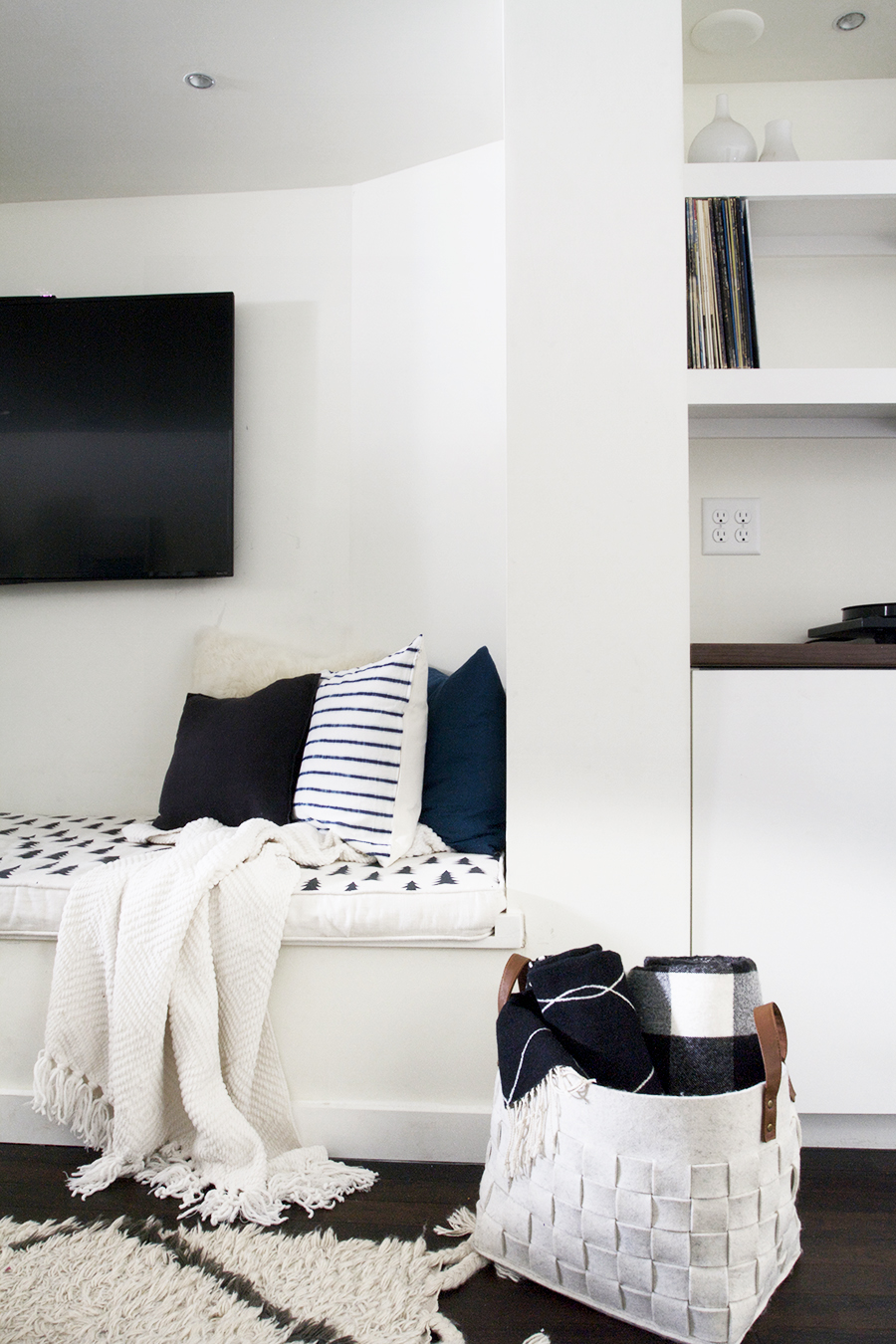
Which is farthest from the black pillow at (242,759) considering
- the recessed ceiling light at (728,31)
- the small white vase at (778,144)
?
the recessed ceiling light at (728,31)

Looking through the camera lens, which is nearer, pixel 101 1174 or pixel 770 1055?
pixel 770 1055

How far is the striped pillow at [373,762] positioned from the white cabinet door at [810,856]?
55cm

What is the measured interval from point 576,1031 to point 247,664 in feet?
4.46

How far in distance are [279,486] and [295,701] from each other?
26.4 inches

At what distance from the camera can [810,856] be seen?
1.50 m

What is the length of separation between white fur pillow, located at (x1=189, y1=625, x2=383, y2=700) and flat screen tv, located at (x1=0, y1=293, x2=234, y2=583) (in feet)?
0.69

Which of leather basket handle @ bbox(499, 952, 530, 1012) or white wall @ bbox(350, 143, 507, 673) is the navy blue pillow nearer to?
white wall @ bbox(350, 143, 507, 673)

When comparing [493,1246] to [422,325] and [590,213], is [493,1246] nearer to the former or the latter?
[590,213]

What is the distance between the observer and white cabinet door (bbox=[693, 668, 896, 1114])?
58.1 inches

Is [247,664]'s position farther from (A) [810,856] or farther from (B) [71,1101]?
(A) [810,856]

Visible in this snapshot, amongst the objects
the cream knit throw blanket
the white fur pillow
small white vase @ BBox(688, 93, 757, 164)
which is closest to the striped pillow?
the cream knit throw blanket

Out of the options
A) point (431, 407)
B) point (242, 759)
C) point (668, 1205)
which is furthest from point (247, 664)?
point (668, 1205)

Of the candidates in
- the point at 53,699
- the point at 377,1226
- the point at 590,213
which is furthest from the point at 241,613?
the point at 377,1226

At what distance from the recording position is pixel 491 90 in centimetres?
195
